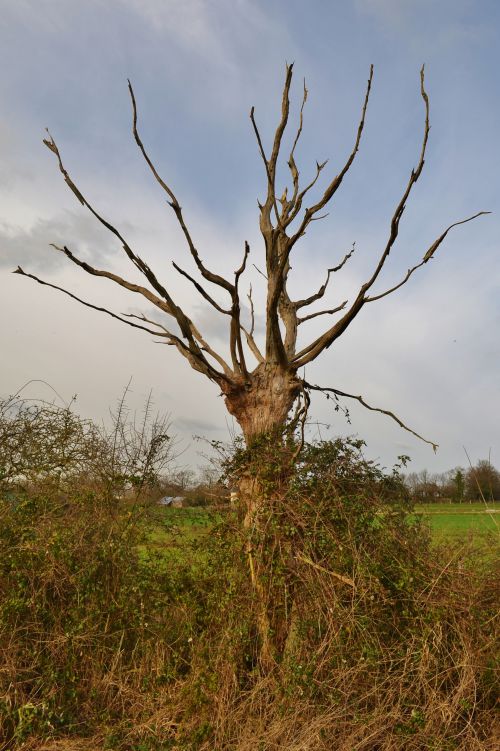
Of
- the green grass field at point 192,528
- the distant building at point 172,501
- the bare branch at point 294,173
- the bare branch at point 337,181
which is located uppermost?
the bare branch at point 294,173

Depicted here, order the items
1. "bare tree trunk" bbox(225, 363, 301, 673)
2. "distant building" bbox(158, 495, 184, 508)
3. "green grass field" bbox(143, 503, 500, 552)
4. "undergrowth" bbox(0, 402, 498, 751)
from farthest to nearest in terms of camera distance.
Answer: "distant building" bbox(158, 495, 184, 508) < "green grass field" bbox(143, 503, 500, 552) < "bare tree trunk" bbox(225, 363, 301, 673) < "undergrowth" bbox(0, 402, 498, 751)

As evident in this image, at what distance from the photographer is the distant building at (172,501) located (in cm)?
652

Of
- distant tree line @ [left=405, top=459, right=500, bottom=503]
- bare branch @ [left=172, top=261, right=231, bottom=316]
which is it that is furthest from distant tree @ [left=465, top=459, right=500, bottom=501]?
bare branch @ [left=172, top=261, right=231, bottom=316]

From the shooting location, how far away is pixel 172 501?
6605mm

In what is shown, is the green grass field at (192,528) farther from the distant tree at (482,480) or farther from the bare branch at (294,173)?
the bare branch at (294,173)

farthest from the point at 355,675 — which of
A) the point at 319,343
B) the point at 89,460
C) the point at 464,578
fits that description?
the point at 89,460

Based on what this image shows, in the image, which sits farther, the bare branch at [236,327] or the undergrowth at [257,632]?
the bare branch at [236,327]

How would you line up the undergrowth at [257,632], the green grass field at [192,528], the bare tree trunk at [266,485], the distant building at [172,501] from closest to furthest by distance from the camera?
the undergrowth at [257,632] → the bare tree trunk at [266,485] → the green grass field at [192,528] → the distant building at [172,501]

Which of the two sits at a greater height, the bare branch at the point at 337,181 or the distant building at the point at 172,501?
the bare branch at the point at 337,181

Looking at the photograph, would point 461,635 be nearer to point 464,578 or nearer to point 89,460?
point 464,578

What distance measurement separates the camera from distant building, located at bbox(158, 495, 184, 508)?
6516 mm

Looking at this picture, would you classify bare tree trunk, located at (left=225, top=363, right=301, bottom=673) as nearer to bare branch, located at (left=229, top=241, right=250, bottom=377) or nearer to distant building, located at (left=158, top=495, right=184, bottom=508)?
bare branch, located at (left=229, top=241, right=250, bottom=377)

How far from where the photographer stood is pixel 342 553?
15.0 feet

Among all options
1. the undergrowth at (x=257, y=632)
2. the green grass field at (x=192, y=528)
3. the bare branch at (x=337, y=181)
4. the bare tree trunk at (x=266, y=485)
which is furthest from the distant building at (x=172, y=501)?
the bare branch at (x=337, y=181)
